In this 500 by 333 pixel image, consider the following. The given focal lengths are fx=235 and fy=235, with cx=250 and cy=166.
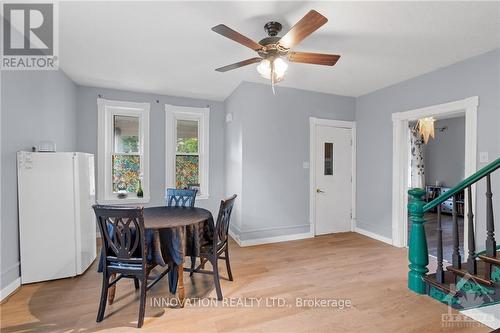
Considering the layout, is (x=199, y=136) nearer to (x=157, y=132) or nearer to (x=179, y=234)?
(x=157, y=132)

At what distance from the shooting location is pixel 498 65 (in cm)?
260

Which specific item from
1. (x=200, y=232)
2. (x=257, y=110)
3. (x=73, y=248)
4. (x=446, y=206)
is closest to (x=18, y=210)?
(x=73, y=248)

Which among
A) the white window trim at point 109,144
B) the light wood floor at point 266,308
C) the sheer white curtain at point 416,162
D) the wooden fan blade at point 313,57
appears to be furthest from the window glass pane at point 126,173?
the sheer white curtain at point 416,162

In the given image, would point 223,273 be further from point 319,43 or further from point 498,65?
point 498,65

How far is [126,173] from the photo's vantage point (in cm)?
427

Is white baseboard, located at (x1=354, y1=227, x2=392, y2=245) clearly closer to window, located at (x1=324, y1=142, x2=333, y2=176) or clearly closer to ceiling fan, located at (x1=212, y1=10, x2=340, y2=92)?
window, located at (x1=324, y1=142, x2=333, y2=176)

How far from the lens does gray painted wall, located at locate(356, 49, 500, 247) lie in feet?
8.71

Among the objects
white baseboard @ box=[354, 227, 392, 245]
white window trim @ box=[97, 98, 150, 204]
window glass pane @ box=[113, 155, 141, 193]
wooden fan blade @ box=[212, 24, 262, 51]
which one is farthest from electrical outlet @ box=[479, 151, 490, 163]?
window glass pane @ box=[113, 155, 141, 193]

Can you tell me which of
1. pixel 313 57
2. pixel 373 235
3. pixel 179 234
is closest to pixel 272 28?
pixel 313 57

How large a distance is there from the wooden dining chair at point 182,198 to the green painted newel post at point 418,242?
2.41 m

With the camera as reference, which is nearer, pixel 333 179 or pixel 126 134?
pixel 126 134

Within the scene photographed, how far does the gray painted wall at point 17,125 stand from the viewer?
2.29 metres

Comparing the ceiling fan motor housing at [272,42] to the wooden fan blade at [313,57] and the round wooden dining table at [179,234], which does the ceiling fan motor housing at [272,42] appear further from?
the round wooden dining table at [179,234]

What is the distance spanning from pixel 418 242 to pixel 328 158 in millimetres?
2471
